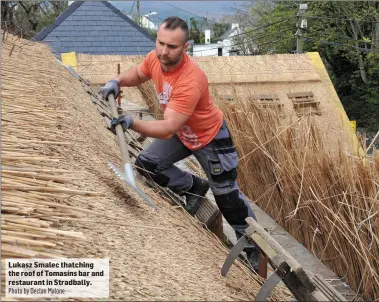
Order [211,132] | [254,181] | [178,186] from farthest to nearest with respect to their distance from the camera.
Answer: [254,181] → [178,186] → [211,132]

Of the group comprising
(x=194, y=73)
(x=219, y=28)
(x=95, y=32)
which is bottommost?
(x=219, y=28)

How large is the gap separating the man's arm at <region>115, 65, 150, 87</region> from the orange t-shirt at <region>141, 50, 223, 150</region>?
0.14ft

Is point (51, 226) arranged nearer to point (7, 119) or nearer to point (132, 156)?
point (7, 119)

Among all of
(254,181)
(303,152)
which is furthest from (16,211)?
(254,181)

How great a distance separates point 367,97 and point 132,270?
76.9 feet

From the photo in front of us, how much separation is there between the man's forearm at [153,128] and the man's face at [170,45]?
36 centimetres

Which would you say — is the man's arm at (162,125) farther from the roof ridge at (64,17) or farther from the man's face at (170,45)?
the roof ridge at (64,17)

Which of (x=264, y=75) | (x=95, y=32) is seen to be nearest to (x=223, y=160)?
(x=264, y=75)

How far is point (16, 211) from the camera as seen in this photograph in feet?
5.70

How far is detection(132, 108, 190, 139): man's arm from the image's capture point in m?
2.70

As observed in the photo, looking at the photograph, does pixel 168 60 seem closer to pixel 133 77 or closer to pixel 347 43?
pixel 133 77

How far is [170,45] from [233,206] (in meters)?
0.98

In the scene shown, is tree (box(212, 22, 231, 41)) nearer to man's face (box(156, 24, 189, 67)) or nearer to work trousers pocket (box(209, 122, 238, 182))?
work trousers pocket (box(209, 122, 238, 182))

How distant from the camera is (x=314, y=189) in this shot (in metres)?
3.53
